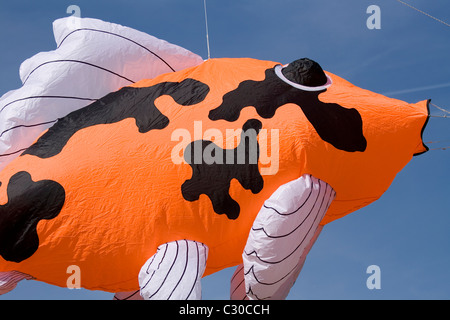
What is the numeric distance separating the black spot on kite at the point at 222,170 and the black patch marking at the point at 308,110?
195 millimetres

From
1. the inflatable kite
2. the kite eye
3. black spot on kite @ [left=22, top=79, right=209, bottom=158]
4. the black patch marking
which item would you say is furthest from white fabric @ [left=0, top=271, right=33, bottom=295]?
the kite eye

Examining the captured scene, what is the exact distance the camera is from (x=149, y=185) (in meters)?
4.22

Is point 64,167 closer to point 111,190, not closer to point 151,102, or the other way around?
point 111,190

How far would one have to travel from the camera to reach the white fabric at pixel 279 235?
4066mm

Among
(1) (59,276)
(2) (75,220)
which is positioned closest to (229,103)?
(2) (75,220)

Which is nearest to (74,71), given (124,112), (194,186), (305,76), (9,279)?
(124,112)

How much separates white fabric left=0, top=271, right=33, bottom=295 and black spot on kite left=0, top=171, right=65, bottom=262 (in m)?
0.13

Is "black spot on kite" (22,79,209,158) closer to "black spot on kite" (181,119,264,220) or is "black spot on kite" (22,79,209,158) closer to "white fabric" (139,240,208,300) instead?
"black spot on kite" (181,119,264,220)

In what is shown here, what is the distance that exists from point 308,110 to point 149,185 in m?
1.16

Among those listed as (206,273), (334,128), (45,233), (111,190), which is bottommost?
(206,273)

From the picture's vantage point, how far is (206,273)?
4.45 metres

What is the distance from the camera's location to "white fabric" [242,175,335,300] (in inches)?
160

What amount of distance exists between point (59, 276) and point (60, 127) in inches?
40.7

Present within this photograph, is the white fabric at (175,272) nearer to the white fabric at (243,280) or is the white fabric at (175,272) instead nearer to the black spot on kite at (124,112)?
the white fabric at (243,280)
